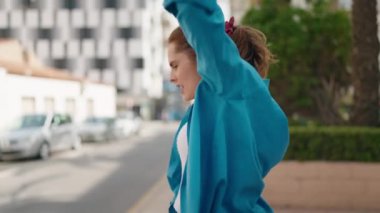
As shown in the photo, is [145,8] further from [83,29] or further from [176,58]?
[176,58]

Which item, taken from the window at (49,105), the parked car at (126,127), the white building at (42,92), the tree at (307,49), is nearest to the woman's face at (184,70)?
the tree at (307,49)

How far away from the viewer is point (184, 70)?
1.51 m

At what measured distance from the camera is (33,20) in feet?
184

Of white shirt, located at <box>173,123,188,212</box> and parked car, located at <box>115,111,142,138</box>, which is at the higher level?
white shirt, located at <box>173,123,188,212</box>

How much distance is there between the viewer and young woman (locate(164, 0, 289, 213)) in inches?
51.5

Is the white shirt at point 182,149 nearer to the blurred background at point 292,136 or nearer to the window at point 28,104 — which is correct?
the blurred background at point 292,136

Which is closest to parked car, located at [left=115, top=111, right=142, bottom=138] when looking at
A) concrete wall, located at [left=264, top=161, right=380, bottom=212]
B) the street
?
Result: the street

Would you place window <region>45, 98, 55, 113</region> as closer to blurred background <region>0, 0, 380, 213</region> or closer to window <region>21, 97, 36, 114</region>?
blurred background <region>0, 0, 380, 213</region>

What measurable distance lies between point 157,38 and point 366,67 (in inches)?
2137

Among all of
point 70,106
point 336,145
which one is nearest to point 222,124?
point 336,145

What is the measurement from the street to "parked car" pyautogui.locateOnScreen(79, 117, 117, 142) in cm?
694

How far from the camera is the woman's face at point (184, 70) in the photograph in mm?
1504

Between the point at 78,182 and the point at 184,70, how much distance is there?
32.5 ft

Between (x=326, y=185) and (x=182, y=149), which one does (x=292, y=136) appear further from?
(x=182, y=149)
